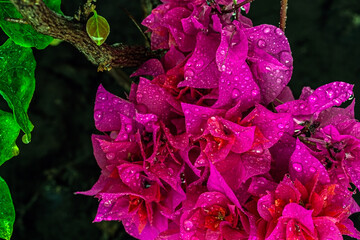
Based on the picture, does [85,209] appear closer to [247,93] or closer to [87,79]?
[87,79]

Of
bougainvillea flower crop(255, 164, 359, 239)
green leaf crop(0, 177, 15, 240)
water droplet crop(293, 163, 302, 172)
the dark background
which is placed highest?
green leaf crop(0, 177, 15, 240)

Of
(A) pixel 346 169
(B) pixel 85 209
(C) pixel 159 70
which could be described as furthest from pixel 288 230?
(B) pixel 85 209

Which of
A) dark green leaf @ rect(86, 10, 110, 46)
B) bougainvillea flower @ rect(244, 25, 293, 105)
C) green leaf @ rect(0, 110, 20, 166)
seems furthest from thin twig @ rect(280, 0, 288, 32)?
green leaf @ rect(0, 110, 20, 166)

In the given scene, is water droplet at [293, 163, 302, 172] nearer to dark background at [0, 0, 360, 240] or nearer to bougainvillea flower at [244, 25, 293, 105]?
bougainvillea flower at [244, 25, 293, 105]

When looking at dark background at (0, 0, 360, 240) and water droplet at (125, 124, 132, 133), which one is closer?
water droplet at (125, 124, 132, 133)

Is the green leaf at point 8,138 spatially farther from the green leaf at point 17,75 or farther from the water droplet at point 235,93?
the water droplet at point 235,93

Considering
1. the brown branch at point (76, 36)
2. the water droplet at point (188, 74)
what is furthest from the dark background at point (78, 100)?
the water droplet at point (188, 74)

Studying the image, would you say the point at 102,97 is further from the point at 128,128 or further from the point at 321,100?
the point at 321,100
